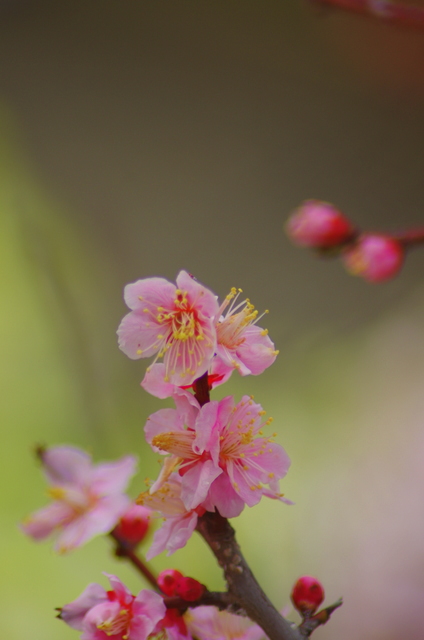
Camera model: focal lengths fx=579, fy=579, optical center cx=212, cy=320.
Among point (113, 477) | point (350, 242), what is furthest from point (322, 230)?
point (113, 477)

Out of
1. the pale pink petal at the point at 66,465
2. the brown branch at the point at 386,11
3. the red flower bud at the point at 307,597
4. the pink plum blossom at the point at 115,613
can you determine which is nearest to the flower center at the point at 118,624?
the pink plum blossom at the point at 115,613

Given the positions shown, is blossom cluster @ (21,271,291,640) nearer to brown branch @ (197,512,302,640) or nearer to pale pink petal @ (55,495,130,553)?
brown branch @ (197,512,302,640)

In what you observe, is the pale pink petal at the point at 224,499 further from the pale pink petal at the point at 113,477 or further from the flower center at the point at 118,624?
the pale pink petal at the point at 113,477

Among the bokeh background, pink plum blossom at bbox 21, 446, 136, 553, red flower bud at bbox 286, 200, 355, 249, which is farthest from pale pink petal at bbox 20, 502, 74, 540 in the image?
the bokeh background

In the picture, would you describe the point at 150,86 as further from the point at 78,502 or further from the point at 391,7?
the point at 78,502

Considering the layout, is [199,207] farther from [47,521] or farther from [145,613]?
[145,613]

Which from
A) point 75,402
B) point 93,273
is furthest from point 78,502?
point 93,273

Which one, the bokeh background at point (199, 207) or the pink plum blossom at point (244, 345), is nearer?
the pink plum blossom at point (244, 345)
